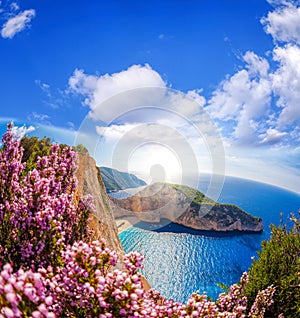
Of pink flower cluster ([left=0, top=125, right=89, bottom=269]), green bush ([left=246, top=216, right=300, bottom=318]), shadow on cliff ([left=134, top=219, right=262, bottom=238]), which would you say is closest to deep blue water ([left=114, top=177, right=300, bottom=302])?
shadow on cliff ([left=134, top=219, right=262, bottom=238])

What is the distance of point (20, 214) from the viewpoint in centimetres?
608

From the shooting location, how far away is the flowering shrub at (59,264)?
3268mm

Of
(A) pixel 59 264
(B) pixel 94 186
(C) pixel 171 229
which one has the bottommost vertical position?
(A) pixel 59 264

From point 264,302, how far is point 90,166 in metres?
31.5

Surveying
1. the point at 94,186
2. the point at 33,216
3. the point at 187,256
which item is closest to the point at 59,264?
→ the point at 33,216

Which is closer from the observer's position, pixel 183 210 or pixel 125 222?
pixel 125 222

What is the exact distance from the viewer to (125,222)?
308 ft

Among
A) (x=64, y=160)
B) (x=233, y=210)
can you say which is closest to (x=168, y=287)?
(x=64, y=160)

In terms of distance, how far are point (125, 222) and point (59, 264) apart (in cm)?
9106

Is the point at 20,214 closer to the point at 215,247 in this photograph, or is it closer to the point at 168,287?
the point at 168,287

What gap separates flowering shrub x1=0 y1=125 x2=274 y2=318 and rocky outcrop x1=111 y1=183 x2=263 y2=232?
9141cm

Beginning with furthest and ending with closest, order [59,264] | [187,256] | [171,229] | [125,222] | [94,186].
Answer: [171,229] < [125,222] < [187,256] < [94,186] < [59,264]

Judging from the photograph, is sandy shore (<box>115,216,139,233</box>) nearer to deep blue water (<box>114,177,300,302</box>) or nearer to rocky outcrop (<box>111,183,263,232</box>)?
rocky outcrop (<box>111,183,263,232</box>)

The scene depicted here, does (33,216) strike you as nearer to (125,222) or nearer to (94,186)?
(94,186)
